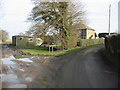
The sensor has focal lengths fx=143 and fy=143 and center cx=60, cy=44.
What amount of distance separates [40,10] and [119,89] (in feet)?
66.9

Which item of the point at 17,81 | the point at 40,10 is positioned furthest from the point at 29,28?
the point at 17,81

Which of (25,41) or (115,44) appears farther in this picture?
(25,41)

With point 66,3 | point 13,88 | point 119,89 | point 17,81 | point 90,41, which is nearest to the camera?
point 119,89

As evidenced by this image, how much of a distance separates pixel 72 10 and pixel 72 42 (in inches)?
213

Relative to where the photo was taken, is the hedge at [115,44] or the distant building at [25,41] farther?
the distant building at [25,41]

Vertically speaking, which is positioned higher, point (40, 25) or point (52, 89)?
point (40, 25)

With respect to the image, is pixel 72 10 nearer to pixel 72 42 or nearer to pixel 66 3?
pixel 66 3

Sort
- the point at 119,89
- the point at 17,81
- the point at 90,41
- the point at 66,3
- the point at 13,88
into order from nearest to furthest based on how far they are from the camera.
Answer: the point at 119,89, the point at 13,88, the point at 17,81, the point at 66,3, the point at 90,41

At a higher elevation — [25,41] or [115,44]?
[115,44]

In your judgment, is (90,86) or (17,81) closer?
(90,86)

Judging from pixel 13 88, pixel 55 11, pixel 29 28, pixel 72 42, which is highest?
pixel 55 11

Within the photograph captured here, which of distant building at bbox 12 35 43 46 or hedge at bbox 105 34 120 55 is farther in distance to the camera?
distant building at bbox 12 35 43 46

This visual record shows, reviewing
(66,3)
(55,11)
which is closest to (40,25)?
(55,11)

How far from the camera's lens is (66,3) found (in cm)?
2377
